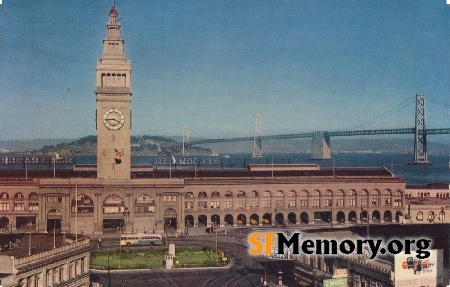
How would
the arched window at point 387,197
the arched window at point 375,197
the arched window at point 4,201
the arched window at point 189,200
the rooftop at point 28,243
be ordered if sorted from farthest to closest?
the arched window at point 387,197 → the arched window at point 375,197 → the arched window at point 189,200 → the arched window at point 4,201 → the rooftop at point 28,243

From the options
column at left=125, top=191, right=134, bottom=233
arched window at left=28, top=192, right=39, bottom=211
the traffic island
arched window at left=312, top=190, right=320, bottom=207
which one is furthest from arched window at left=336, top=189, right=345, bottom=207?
arched window at left=28, top=192, right=39, bottom=211

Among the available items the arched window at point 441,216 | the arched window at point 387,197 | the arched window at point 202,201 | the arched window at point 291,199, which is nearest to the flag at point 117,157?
the arched window at point 202,201

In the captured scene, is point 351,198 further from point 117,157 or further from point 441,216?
point 117,157

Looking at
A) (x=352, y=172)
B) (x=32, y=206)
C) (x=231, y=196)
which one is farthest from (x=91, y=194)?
(x=352, y=172)

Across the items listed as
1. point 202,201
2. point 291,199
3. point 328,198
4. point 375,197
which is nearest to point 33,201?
point 202,201

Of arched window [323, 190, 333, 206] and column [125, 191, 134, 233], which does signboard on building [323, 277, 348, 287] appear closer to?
column [125, 191, 134, 233]

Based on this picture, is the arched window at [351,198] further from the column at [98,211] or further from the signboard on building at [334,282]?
the signboard on building at [334,282]
